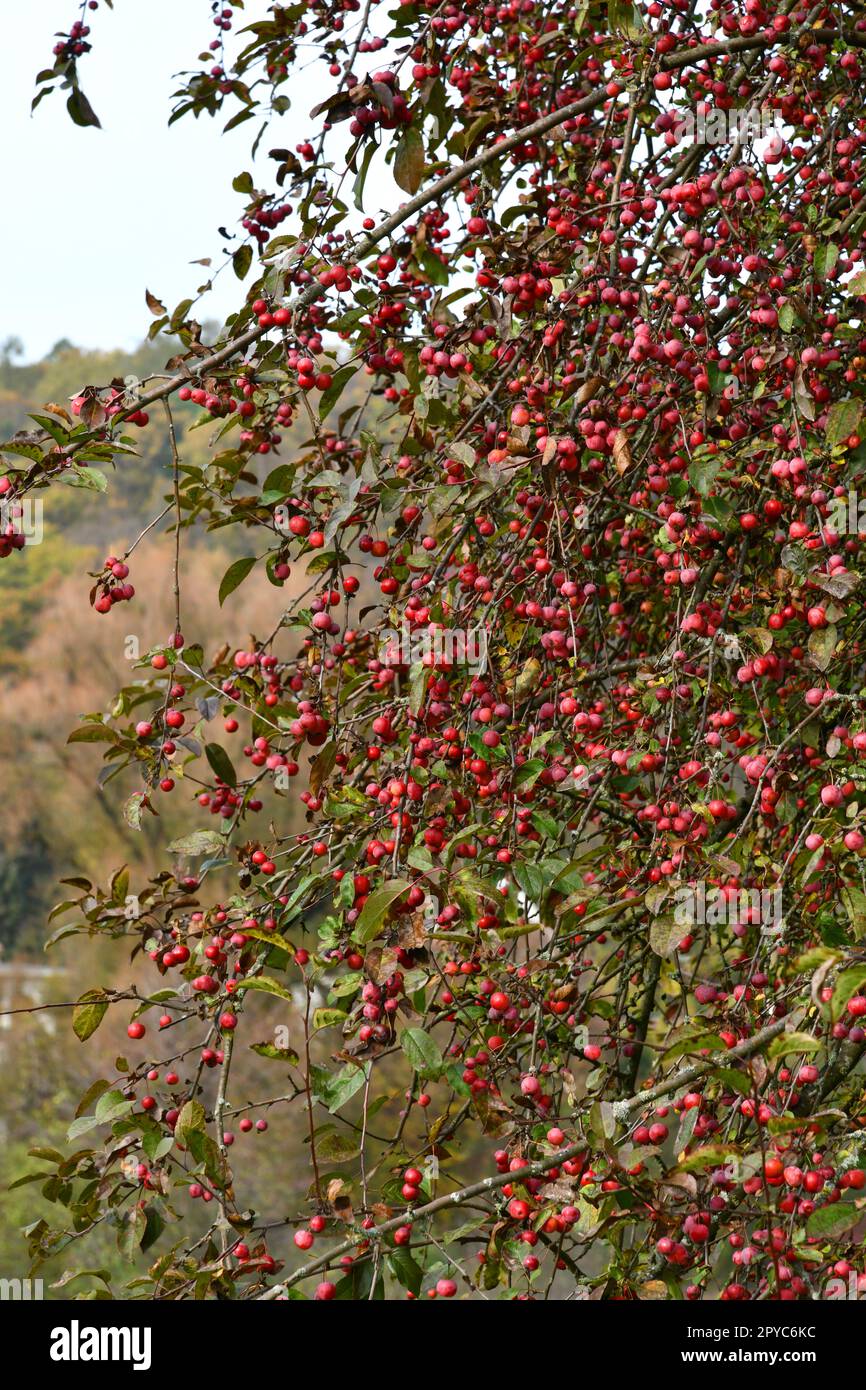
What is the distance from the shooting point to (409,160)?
175 centimetres

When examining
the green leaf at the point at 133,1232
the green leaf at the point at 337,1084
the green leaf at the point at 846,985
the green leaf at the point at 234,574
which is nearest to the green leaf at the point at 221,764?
the green leaf at the point at 234,574

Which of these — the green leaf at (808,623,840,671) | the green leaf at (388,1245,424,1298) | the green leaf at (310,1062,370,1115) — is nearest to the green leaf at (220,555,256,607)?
the green leaf at (310,1062,370,1115)

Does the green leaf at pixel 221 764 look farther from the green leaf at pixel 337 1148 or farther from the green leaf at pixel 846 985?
the green leaf at pixel 846 985

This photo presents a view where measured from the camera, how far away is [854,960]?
1.22 m

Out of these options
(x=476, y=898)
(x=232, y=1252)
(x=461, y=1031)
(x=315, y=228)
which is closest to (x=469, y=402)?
(x=315, y=228)

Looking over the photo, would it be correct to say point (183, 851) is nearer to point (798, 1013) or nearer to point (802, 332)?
point (798, 1013)

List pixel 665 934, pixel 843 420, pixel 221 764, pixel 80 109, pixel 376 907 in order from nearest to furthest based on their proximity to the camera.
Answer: pixel 376 907 < pixel 665 934 < pixel 843 420 < pixel 221 764 < pixel 80 109

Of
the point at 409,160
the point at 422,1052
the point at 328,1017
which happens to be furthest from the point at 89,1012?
the point at 409,160

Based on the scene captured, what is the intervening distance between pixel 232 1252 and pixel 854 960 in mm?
830

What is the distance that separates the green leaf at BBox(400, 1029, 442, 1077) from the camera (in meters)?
1.53

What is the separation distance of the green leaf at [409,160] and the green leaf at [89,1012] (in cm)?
119

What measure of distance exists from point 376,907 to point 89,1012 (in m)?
0.58

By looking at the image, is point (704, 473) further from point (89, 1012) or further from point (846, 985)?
point (89, 1012)

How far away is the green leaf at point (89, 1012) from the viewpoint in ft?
5.67
